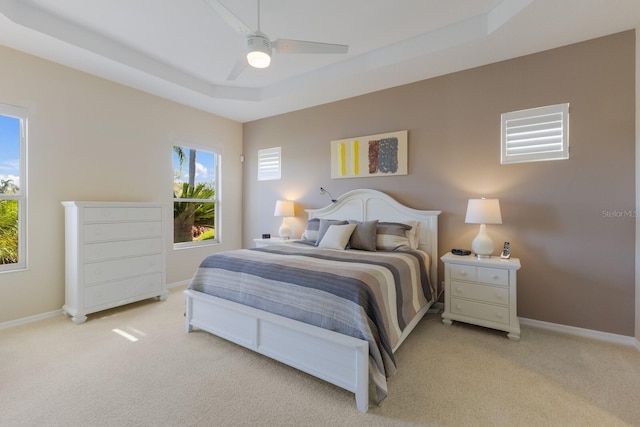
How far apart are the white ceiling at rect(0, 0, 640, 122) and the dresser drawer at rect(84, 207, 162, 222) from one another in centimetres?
158

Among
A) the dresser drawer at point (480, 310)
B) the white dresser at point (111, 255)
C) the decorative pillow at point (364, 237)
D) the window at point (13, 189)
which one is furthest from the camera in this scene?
the decorative pillow at point (364, 237)

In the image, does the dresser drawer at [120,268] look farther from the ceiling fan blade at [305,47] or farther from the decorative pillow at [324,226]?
the ceiling fan blade at [305,47]

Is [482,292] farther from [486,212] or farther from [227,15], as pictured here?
[227,15]

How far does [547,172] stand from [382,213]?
173 cm

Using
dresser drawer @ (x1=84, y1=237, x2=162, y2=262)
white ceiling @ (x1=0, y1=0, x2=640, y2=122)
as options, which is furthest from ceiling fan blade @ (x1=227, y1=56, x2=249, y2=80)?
dresser drawer @ (x1=84, y1=237, x2=162, y2=262)

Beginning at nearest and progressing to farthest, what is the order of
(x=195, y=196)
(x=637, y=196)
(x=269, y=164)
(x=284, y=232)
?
(x=637, y=196) < (x=284, y=232) < (x=195, y=196) < (x=269, y=164)

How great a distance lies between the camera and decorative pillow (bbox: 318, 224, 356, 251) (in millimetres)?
3230

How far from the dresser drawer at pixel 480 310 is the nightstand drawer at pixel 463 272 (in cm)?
23

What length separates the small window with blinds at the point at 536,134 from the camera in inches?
109

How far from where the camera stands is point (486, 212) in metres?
2.77

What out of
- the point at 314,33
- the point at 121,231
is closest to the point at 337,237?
the point at 314,33

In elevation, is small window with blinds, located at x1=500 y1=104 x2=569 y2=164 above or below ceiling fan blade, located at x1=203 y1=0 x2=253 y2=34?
below

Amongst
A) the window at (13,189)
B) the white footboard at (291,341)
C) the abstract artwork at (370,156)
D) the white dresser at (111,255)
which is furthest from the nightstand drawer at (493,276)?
the window at (13,189)

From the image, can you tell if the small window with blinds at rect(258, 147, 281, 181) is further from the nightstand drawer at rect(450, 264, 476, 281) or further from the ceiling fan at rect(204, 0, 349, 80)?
the nightstand drawer at rect(450, 264, 476, 281)
